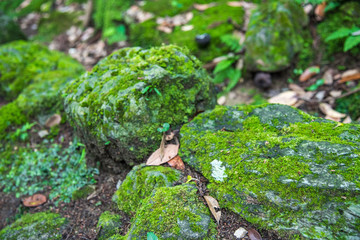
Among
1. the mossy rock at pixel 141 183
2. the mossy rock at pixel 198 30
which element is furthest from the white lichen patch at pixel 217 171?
the mossy rock at pixel 198 30

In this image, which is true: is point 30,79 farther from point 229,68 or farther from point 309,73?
point 309,73

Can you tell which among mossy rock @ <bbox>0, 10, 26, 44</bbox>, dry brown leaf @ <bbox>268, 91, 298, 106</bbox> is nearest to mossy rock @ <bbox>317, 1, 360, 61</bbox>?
dry brown leaf @ <bbox>268, 91, 298, 106</bbox>

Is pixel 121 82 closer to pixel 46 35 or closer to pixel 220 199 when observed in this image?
pixel 220 199

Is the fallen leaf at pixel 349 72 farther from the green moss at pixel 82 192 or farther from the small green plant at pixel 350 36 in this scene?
the green moss at pixel 82 192

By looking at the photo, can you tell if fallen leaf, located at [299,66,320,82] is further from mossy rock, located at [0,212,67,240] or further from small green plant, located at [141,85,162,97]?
mossy rock, located at [0,212,67,240]

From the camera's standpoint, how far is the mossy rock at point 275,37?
13.1 feet

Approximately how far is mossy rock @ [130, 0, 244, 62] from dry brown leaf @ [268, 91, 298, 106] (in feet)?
4.75

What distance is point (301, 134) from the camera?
208 cm

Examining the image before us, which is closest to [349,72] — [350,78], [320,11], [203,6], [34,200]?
[350,78]

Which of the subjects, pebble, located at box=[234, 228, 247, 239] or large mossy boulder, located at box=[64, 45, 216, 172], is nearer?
pebble, located at box=[234, 228, 247, 239]

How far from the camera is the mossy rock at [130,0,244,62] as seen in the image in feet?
15.4

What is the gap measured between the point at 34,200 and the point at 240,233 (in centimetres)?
238

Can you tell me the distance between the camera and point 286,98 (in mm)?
3619

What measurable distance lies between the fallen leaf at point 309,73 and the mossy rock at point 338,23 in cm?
29
